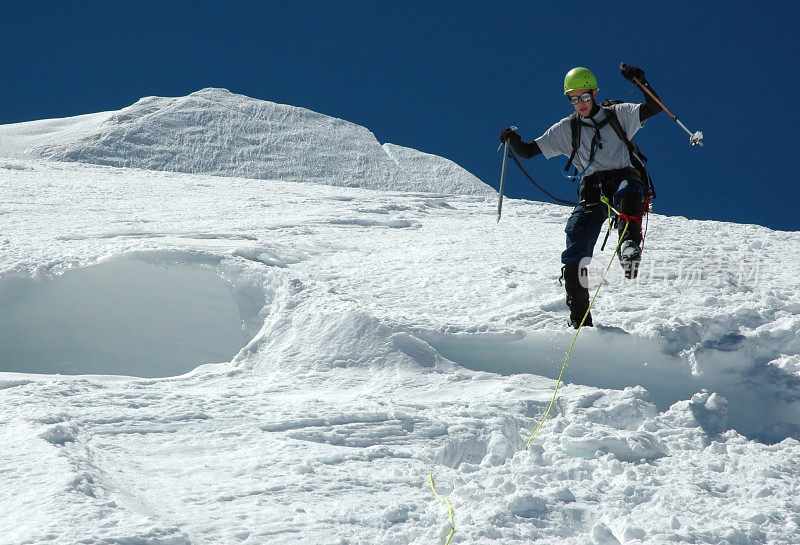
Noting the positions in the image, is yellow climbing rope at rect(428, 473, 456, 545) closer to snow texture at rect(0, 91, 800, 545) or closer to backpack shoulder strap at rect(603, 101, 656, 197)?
snow texture at rect(0, 91, 800, 545)

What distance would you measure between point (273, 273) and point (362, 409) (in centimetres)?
232

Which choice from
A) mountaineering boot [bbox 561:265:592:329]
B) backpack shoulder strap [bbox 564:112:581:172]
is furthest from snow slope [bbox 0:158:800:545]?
backpack shoulder strap [bbox 564:112:581:172]

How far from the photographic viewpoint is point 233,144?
21.0 m

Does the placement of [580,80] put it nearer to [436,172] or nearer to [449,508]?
[449,508]

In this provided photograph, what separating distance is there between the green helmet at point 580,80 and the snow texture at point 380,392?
1.61 m

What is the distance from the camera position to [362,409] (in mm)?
3592

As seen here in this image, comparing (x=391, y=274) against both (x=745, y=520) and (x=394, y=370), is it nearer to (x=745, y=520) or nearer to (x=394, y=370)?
(x=394, y=370)

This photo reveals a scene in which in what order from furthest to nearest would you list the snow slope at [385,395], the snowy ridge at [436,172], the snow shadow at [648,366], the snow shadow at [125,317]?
the snowy ridge at [436,172], the snow shadow at [125,317], the snow shadow at [648,366], the snow slope at [385,395]

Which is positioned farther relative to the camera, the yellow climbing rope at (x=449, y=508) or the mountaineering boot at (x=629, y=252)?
the mountaineering boot at (x=629, y=252)

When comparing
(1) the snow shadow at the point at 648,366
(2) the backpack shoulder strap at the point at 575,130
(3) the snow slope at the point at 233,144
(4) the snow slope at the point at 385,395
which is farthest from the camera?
(3) the snow slope at the point at 233,144

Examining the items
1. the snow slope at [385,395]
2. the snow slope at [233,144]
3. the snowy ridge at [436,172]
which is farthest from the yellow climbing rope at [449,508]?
the snowy ridge at [436,172]

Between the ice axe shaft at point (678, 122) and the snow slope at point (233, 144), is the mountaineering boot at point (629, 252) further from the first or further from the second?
the snow slope at point (233, 144)

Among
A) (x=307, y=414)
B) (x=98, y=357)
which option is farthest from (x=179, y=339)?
(x=307, y=414)

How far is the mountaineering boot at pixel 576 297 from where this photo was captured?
473cm
